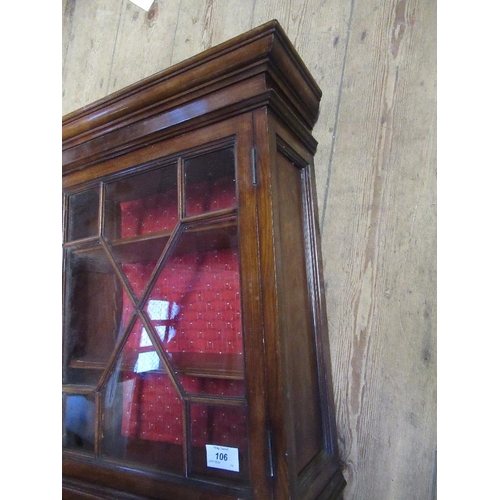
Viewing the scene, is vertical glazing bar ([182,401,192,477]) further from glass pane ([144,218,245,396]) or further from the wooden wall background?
the wooden wall background

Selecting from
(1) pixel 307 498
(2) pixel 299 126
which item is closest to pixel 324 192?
(2) pixel 299 126

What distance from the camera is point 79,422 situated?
0.74 m

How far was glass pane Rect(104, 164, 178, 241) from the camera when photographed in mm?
→ 707

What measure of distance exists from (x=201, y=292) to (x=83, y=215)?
1.01 ft

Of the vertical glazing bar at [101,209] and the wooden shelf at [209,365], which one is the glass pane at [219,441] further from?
the vertical glazing bar at [101,209]

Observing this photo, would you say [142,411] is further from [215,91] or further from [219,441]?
[215,91]

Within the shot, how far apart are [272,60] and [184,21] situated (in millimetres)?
656

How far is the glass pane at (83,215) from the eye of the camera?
0.79 m

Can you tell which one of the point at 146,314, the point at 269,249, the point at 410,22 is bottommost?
the point at 146,314

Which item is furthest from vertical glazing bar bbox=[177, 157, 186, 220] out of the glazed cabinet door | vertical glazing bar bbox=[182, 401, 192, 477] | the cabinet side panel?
vertical glazing bar bbox=[182, 401, 192, 477]

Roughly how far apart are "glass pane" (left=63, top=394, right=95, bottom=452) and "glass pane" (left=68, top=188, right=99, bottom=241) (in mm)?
306

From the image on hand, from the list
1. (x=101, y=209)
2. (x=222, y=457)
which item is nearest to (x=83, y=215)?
(x=101, y=209)
